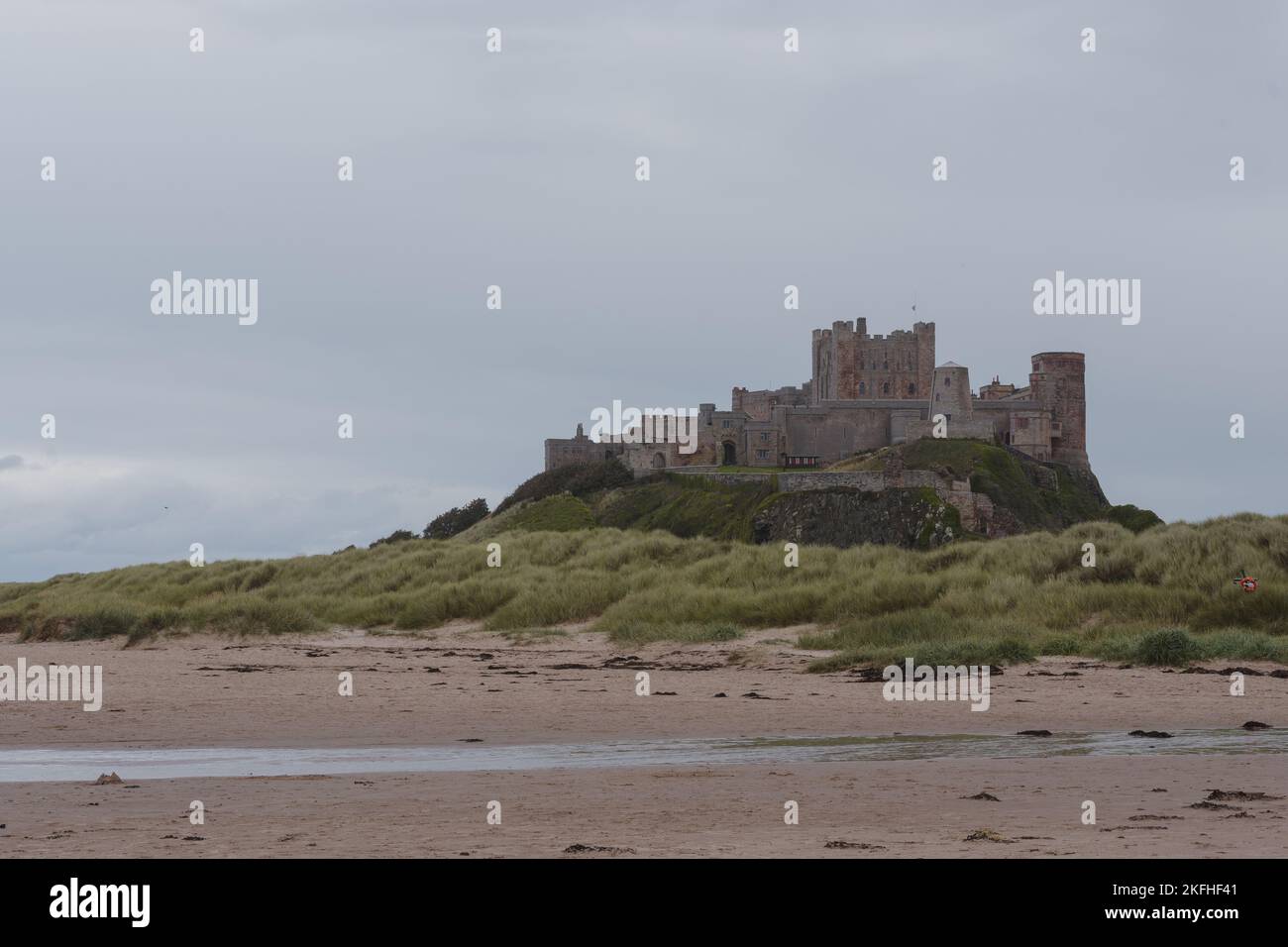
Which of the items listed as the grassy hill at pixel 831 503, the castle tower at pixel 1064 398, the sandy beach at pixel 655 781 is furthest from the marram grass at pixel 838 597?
the castle tower at pixel 1064 398

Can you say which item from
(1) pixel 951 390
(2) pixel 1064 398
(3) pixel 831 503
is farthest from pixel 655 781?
(2) pixel 1064 398

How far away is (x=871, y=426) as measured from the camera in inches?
3846

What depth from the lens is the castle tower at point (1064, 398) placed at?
9875cm

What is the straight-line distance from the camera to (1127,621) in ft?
70.9

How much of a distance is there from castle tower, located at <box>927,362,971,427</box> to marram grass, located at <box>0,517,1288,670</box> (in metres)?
58.4

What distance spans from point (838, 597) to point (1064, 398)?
80.7m

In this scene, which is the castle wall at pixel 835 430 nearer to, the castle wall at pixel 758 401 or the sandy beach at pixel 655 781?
the castle wall at pixel 758 401

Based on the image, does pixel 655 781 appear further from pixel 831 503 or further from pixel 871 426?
pixel 871 426

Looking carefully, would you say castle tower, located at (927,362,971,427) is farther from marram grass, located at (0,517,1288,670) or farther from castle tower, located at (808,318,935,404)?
marram grass, located at (0,517,1288,670)

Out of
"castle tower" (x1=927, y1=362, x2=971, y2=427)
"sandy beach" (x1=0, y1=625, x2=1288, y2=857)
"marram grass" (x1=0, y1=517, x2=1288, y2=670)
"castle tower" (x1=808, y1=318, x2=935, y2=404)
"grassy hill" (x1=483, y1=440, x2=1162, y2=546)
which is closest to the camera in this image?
"sandy beach" (x1=0, y1=625, x2=1288, y2=857)

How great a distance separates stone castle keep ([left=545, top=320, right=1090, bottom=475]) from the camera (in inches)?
3730

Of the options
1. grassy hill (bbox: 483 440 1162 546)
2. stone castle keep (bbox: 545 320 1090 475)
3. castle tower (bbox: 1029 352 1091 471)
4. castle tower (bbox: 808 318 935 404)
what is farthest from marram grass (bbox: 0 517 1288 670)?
castle tower (bbox: 808 318 935 404)
